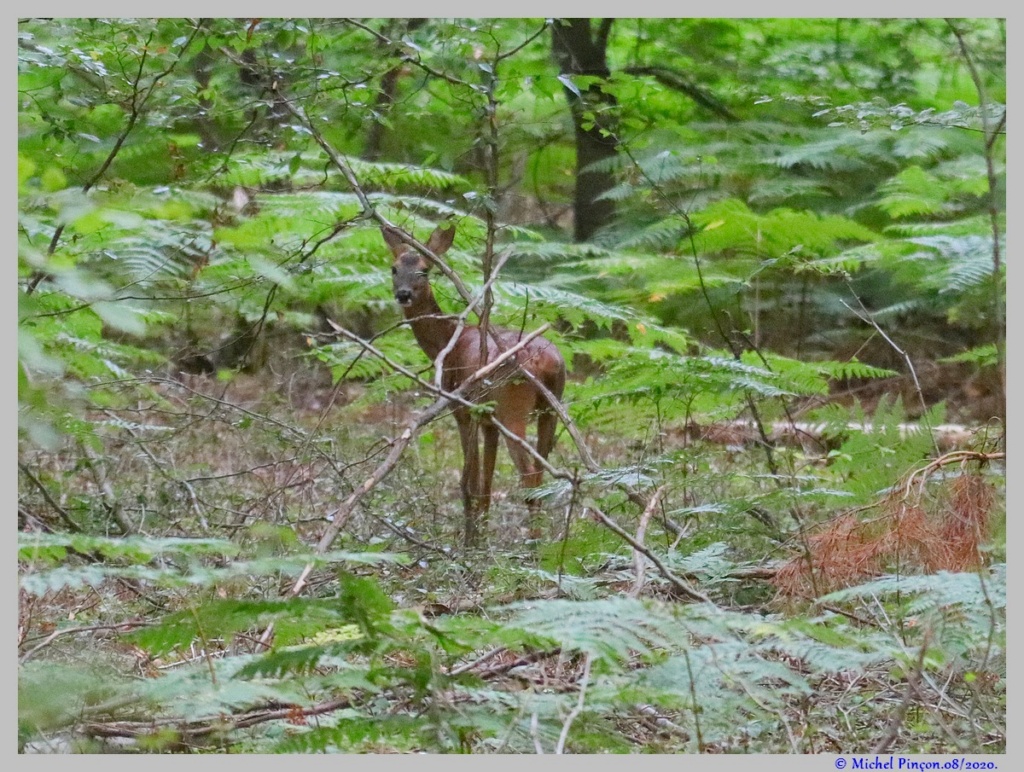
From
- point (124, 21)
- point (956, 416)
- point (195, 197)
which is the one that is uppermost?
point (124, 21)

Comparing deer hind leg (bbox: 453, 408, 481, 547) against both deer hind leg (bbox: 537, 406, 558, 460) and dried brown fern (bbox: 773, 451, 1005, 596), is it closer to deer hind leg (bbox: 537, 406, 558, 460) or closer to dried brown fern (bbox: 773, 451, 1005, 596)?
deer hind leg (bbox: 537, 406, 558, 460)

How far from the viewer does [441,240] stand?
252 inches

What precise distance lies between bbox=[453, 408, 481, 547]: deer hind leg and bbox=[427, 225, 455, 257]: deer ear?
93 centimetres

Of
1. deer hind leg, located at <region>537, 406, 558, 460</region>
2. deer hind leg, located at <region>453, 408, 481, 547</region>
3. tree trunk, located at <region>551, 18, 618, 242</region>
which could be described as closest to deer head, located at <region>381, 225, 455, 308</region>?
deer hind leg, located at <region>453, 408, 481, 547</region>

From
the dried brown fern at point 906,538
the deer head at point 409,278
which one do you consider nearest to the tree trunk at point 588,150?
the deer head at point 409,278

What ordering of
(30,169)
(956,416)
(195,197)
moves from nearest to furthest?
(30,169) < (195,197) < (956,416)

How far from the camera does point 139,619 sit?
381 centimetres

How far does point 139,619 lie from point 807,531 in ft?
8.14

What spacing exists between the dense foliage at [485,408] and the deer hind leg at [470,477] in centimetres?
21

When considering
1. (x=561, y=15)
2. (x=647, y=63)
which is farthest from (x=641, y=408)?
(x=647, y=63)

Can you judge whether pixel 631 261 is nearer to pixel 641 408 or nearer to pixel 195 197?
pixel 641 408

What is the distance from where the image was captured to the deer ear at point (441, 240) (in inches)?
249

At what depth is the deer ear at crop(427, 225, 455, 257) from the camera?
6332 millimetres

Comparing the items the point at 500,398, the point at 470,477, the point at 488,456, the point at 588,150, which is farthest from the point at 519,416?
the point at 588,150
